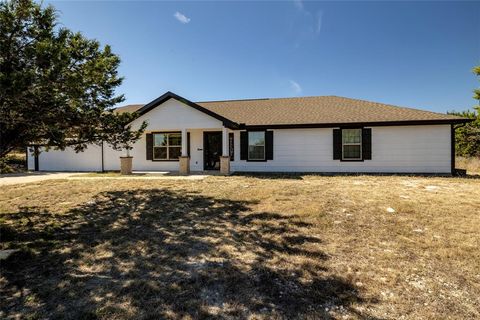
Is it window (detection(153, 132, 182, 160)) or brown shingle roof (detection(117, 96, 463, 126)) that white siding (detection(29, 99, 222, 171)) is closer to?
window (detection(153, 132, 182, 160))

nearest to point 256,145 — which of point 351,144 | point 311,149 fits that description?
point 311,149

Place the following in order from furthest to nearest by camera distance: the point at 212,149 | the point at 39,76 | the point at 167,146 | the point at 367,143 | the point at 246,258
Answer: the point at 212,149 → the point at 167,146 → the point at 367,143 → the point at 39,76 → the point at 246,258

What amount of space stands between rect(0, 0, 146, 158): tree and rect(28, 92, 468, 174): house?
23.0 feet

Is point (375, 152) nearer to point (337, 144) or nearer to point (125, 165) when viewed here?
point (337, 144)

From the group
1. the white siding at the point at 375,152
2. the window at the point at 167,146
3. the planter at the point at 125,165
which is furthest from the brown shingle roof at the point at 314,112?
the planter at the point at 125,165

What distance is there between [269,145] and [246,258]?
1218cm

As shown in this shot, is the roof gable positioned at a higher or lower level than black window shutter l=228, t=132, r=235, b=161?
higher

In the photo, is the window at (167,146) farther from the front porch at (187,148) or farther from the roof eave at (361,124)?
the roof eave at (361,124)

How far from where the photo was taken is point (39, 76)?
17.5ft

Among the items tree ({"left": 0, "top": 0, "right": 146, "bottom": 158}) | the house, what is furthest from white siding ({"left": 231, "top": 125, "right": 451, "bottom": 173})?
tree ({"left": 0, "top": 0, "right": 146, "bottom": 158})

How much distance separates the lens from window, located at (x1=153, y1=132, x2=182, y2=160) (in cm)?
1697

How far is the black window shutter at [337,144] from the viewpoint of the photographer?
15.4 m

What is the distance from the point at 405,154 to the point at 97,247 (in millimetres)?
15180

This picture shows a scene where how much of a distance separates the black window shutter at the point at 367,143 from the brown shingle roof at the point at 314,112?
628 millimetres
